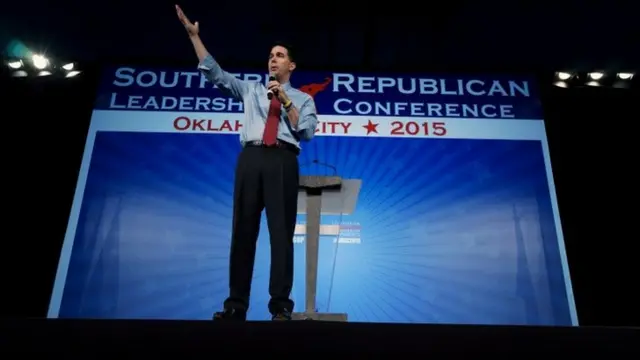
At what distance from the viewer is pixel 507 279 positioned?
3416 millimetres

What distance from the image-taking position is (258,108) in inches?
86.0

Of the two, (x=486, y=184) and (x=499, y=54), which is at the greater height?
(x=499, y=54)

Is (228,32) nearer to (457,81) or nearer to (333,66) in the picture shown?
(333,66)

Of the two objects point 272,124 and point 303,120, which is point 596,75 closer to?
point 303,120

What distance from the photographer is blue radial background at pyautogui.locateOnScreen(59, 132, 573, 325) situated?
3.34 m

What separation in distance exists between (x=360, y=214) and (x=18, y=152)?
8.42 feet

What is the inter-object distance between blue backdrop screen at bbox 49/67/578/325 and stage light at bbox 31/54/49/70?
1.81ft

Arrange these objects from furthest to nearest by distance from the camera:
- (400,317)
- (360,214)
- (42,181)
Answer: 1. (42,181)
2. (360,214)
3. (400,317)

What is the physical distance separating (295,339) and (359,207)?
8.11ft

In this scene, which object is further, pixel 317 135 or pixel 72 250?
pixel 317 135

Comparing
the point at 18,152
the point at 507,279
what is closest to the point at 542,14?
the point at 507,279

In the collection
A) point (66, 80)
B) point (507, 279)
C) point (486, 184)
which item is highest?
point (66, 80)

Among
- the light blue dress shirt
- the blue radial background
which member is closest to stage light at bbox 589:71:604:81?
the blue radial background

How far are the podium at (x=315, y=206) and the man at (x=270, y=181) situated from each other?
0.28 meters
